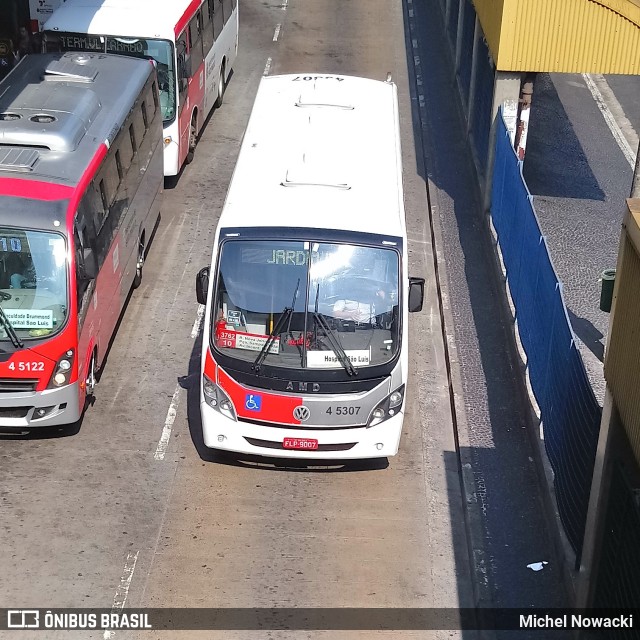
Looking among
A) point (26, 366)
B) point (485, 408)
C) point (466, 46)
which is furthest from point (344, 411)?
point (466, 46)

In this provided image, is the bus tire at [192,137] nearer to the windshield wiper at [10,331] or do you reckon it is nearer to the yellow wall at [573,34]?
the yellow wall at [573,34]

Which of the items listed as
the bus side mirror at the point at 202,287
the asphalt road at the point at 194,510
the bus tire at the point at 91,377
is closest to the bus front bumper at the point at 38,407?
the asphalt road at the point at 194,510

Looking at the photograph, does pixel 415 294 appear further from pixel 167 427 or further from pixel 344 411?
pixel 167 427

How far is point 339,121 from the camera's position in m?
14.8

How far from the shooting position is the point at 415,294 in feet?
39.9

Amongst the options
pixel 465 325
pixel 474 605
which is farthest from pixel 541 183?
pixel 474 605

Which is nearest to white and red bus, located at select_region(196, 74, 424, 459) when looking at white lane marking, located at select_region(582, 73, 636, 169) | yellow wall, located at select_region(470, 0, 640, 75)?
yellow wall, located at select_region(470, 0, 640, 75)

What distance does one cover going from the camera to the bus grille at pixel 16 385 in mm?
11742

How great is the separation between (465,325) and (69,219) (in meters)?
5.86

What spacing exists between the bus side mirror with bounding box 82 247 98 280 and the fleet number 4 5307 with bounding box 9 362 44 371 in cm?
112

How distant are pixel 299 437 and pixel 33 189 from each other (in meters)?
3.85

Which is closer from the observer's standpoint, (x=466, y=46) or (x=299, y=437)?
(x=299, y=437)

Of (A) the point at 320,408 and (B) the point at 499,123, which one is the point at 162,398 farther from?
(B) the point at 499,123

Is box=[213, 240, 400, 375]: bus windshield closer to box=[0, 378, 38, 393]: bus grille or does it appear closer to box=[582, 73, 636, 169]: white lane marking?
box=[0, 378, 38, 393]: bus grille
